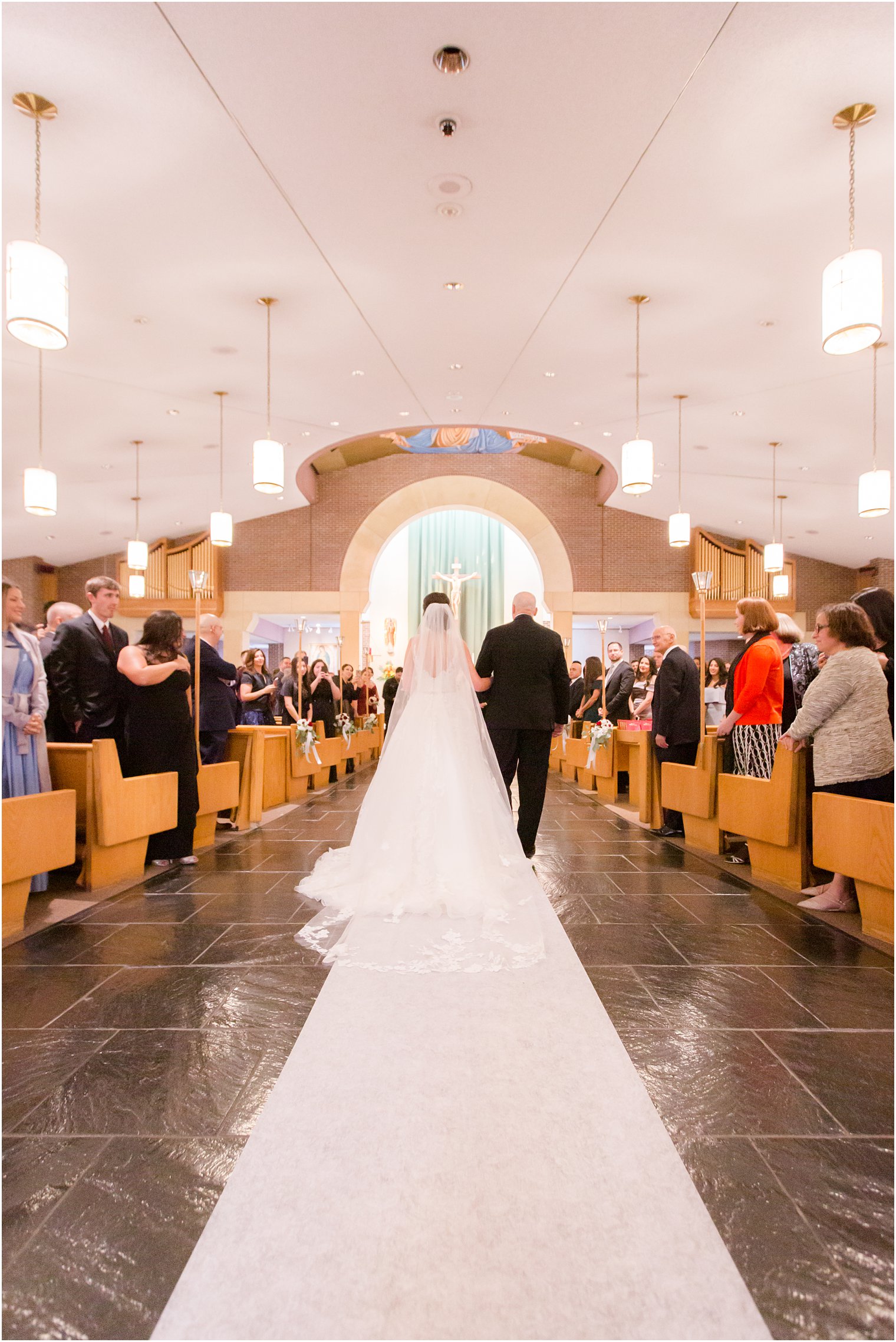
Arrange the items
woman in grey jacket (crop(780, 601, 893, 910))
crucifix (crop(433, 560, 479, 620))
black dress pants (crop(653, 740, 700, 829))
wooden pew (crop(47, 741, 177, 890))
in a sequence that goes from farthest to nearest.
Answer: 1. crucifix (crop(433, 560, 479, 620))
2. black dress pants (crop(653, 740, 700, 829))
3. wooden pew (crop(47, 741, 177, 890))
4. woman in grey jacket (crop(780, 601, 893, 910))

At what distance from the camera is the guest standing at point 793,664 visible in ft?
13.2

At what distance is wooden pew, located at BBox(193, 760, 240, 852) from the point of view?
4.50 metres

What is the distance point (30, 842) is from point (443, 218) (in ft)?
13.5

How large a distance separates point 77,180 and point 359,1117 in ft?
15.3

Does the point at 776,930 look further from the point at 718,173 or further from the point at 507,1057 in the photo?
the point at 718,173

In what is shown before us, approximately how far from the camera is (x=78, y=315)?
5.71 meters

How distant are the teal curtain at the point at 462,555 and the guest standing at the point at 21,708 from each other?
51.5ft

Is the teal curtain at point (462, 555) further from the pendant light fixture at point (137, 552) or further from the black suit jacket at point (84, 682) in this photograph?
the black suit jacket at point (84, 682)

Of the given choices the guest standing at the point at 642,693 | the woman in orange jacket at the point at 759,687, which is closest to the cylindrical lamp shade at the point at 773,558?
the guest standing at the point at 642,693

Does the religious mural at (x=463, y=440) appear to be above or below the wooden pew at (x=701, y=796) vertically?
above

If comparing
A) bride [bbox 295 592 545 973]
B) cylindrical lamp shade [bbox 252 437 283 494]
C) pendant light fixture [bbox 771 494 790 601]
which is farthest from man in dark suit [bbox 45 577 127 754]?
pendant light fixture [bbox 771 494 790 601]

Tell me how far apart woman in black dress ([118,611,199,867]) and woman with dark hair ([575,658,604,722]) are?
5039 mm

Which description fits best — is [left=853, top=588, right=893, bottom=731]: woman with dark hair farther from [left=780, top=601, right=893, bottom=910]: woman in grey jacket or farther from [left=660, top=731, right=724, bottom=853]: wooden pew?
[left=660, top=731, right=724, bottom=853]: wooden pew

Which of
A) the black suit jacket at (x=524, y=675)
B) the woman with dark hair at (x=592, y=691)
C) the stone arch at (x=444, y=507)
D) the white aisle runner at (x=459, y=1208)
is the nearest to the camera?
the white aisle runner at (x=459, y=1208)
